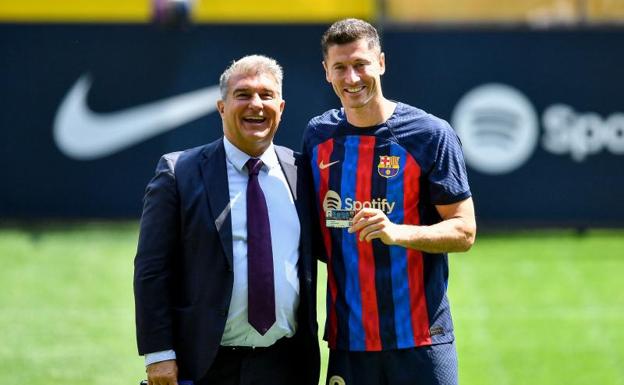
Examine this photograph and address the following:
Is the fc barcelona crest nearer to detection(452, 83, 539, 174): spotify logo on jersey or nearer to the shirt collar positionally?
the shirt collar

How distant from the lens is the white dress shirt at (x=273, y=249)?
4.86 meters

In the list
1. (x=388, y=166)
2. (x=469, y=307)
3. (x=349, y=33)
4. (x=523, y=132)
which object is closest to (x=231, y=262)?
(x=388, y=166)

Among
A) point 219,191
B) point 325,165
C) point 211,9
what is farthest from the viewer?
point 211,9

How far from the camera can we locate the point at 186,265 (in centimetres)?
489

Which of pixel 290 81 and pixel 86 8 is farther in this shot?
pixel 86 8

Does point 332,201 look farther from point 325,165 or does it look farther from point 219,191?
point 219,191

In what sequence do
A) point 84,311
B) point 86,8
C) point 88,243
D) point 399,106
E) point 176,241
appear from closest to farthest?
point 176,241
point 399,106
point 84,311
point 88,243
point 86,8

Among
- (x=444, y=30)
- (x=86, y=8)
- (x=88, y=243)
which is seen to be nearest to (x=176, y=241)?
(x=88, y=243)

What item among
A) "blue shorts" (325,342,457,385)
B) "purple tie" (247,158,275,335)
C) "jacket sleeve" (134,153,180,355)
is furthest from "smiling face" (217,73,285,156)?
"blue shorts" (325,342,457,385)

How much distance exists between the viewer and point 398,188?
5.05 m

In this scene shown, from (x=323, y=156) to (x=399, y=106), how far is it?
0.39 meters

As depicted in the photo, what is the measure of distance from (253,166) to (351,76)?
55 cm

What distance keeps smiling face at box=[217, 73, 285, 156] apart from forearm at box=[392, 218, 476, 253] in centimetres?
72

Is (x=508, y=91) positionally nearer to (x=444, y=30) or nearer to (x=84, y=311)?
(x=444, y=30)
